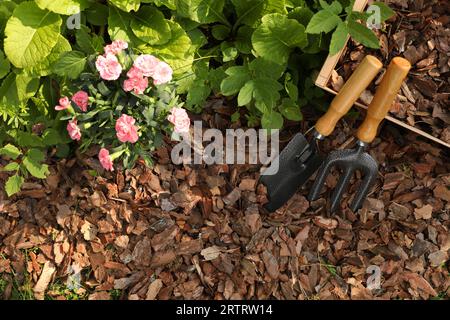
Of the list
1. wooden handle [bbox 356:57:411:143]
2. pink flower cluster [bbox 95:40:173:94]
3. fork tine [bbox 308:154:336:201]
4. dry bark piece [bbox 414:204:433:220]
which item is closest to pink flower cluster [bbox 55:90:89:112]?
pink flower cluster [bbox 95:40:173:94]

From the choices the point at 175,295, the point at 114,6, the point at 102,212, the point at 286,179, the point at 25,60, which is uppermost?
the point at 114,6

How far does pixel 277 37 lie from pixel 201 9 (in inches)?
13.1

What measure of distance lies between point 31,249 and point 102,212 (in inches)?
13.6

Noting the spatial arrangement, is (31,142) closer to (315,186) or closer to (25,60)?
(25,60)

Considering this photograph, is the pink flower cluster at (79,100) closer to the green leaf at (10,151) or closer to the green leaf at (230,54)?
the green leaf at (10,151)

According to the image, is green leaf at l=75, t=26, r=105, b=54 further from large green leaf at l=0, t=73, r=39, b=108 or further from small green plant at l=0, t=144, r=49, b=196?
small green plant at l=0, t=144, r=49, b=196

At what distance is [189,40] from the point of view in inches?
88.4

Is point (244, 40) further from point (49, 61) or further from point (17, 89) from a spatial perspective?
point (17, 89)

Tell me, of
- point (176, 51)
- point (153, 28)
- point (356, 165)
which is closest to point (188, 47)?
point (176, 51)

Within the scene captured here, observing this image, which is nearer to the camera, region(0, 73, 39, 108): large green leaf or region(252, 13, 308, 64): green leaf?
region(252, 13, 308, 64): green leaf

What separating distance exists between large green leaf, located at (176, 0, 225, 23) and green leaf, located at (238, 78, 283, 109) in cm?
33

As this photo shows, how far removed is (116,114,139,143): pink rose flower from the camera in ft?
6.33

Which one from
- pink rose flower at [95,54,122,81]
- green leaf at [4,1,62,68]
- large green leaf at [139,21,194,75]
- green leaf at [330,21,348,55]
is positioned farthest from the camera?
large green leaf at [139,21,194,75]
